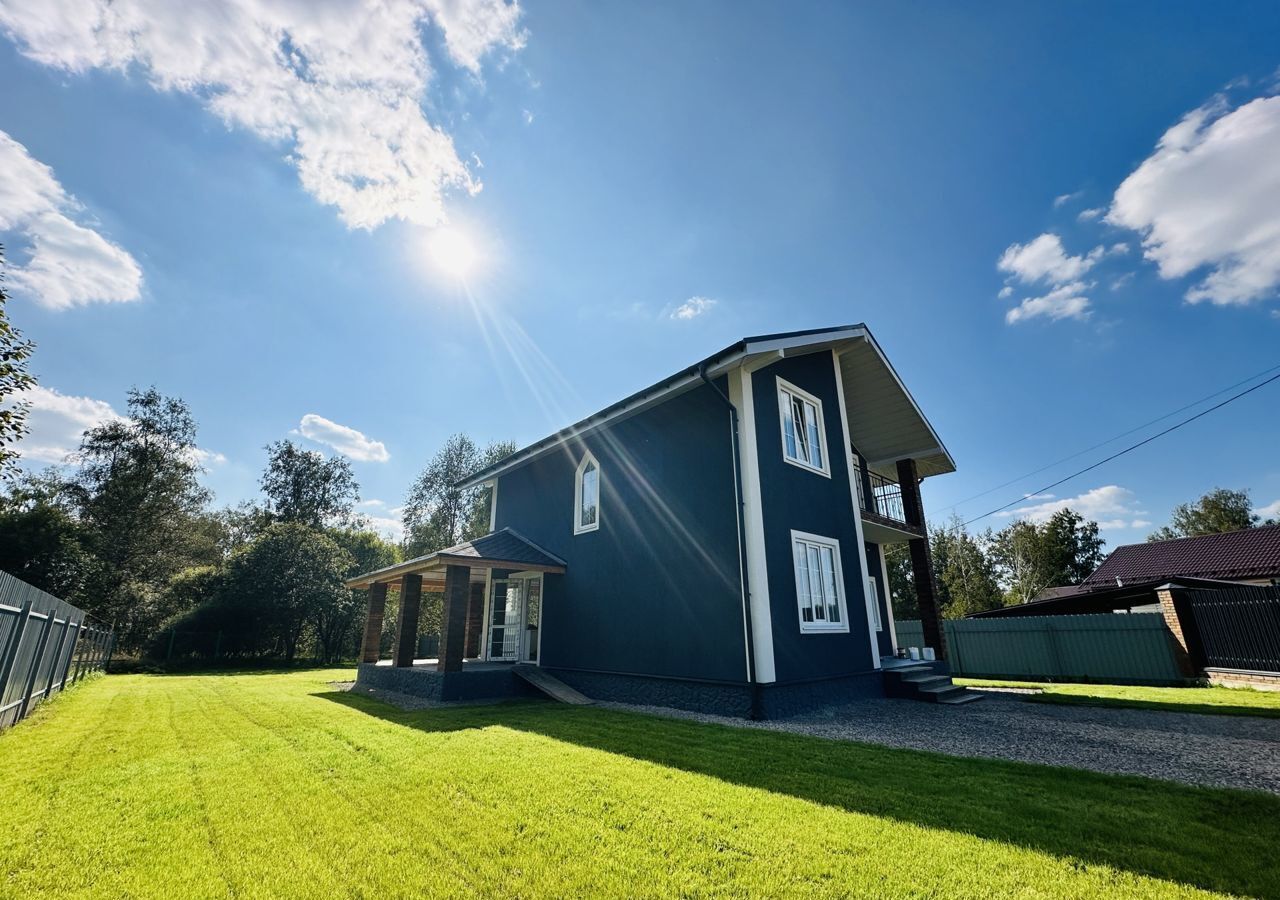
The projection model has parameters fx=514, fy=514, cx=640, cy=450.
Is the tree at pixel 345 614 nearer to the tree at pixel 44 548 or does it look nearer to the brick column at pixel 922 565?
the tree at pixel 44 548

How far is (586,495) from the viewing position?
1190cm

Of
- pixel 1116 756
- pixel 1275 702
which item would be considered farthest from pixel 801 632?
pixel 1275 702

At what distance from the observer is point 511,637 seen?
13.0m

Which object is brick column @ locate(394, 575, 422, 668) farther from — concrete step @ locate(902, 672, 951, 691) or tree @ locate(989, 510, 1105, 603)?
tree @ locate(989, 510, 1105, 603)

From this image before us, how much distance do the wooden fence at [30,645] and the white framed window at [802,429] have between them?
11.4 m

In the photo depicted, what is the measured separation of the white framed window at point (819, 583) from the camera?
9.31 metres

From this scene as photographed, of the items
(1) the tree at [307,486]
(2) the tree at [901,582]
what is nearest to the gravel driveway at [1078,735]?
(2) the tree at [901,582]

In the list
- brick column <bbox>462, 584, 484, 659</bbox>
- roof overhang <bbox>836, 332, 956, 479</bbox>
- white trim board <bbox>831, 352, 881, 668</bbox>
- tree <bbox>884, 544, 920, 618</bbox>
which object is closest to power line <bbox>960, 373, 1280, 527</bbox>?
roof overhang <bbox>836, 332, 956, 479</bbox>

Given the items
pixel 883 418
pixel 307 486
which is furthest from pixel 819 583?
pixel 307 486

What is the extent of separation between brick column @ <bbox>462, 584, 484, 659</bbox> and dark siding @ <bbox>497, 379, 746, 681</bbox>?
2.49 metres

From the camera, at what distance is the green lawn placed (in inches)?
335

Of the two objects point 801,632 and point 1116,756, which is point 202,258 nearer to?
point 801,632

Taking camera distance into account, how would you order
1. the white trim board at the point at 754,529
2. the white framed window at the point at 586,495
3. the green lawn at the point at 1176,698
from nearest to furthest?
the white trim board at the point at 754,529, the green lawn at the point at 1176,698, the white framed window at the point at 586,495

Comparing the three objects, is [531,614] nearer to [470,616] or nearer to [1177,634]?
[470,616]
